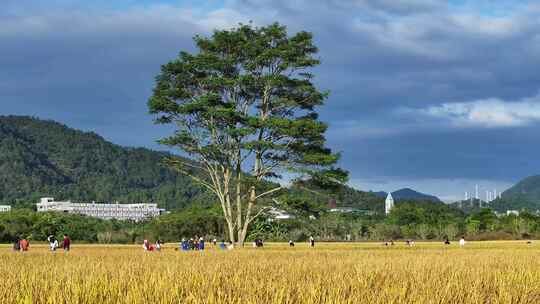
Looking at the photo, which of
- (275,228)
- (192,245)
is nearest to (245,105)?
(192,245)

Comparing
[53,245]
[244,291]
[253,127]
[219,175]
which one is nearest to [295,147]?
[253,127]

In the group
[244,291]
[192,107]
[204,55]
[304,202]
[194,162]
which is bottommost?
[244,291]

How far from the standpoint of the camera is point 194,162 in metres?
48.7

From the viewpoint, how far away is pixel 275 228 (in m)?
82.8

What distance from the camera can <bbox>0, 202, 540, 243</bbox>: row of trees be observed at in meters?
87.6

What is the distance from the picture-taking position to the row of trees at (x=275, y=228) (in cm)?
8756

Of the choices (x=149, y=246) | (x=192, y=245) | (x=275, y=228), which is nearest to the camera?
(x=149, y=246)

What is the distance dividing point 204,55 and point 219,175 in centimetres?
856

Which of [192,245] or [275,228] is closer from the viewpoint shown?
[192,245]

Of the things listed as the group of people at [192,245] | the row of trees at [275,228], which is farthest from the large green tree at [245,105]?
the row of trees at [275,228]

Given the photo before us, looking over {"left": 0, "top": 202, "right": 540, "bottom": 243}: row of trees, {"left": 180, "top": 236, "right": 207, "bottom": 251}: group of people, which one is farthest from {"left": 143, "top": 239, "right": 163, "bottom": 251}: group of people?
{"left": 0, "top": 202, "right": 540, "bottom": 243}: row of trees

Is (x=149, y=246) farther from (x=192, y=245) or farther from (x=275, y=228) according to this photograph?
(x=275, y=228)

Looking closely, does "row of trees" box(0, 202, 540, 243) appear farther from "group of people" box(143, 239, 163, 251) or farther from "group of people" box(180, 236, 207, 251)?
"group of people" box(143, 239, 163, 251)

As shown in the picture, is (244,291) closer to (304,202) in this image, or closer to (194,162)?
(304,202)
